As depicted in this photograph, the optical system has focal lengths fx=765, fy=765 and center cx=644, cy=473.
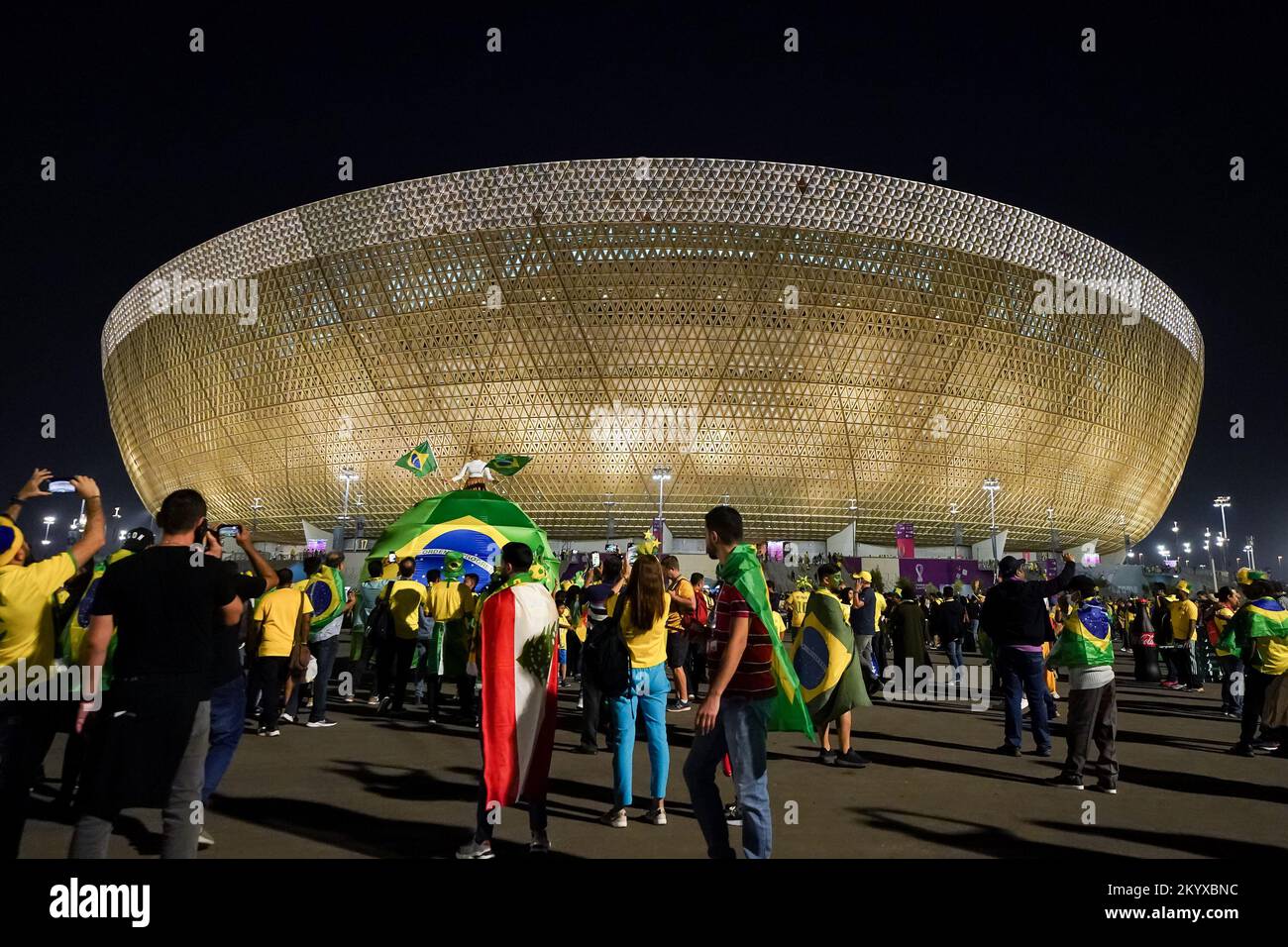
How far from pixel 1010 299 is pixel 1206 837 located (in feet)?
125

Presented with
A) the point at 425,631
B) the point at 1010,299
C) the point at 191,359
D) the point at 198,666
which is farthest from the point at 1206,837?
the point at 191,359

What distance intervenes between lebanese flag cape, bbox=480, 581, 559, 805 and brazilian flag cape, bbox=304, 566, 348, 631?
14.3ft

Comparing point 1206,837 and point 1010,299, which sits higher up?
point 1010,299

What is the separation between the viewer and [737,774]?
319 cm

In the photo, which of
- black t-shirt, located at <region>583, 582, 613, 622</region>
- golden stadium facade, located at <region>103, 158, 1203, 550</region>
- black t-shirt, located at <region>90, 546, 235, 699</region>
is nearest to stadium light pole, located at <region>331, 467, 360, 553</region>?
golden stadium facade, located at <region>103, 158, 1203, 550</region>

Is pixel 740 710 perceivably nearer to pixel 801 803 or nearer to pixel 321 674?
pixel 801 803

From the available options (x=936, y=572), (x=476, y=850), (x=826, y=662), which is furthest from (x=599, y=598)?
(x=936, y=572)

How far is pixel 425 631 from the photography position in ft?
29.9

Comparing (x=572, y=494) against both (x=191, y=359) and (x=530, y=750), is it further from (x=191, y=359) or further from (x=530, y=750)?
(x=530, y=750)

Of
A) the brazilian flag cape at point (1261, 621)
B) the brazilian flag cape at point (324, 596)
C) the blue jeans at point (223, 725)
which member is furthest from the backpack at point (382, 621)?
the brazilian flag cape at point (1261, 621)

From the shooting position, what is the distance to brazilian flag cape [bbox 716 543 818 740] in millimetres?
3326

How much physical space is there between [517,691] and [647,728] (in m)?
1.10

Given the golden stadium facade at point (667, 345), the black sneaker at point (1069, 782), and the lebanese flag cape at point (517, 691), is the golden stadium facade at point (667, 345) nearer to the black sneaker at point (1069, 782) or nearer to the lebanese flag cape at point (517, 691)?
the black sneaker at point (1069, 782)
